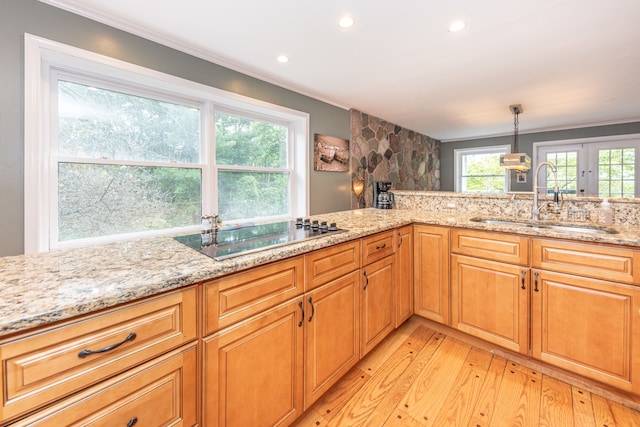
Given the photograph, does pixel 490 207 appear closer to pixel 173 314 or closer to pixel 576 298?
pixel 576 298

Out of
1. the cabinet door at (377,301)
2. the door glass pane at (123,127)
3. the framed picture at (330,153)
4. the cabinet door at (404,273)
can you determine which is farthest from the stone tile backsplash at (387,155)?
the door glass pane at (123,127)

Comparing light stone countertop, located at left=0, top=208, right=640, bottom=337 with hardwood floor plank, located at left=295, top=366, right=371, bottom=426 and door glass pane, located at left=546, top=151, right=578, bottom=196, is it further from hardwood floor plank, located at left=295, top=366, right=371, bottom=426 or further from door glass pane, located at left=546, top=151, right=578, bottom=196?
door glass pane, located at left=546, top=151, right=578, bottom=196

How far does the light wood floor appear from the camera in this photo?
1453 mm

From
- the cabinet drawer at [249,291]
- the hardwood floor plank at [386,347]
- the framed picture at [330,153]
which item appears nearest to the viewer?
the cabinet drawer at [249,291]

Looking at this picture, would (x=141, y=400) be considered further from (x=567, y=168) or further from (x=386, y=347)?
(x=567, y=168)

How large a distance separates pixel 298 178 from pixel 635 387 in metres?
2.62

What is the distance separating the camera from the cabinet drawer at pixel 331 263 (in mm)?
1392

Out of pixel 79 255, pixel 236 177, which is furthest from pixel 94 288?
pixel 236 177

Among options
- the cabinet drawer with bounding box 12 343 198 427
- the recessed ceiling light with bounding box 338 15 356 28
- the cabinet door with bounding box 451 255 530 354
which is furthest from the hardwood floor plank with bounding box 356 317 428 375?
the recessed ceiling light with bounding box 338 15 356 28

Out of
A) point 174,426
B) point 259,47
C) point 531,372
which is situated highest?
point 259,47

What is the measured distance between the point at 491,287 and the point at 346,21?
6.46 ft

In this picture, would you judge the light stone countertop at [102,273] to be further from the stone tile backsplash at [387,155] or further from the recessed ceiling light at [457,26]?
the stone tile backsplash at [387,155]

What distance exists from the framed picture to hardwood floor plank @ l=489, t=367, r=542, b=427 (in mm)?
2196

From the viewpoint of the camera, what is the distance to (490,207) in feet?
8.16
